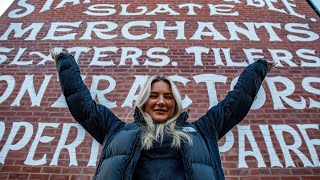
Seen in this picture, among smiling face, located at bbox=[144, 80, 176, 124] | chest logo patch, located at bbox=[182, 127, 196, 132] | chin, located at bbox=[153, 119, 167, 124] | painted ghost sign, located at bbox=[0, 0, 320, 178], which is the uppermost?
smiling face, located at bbox=[144, 80, 176, 124]

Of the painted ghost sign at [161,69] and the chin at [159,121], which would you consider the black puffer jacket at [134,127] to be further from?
the painted ghost sign at [161,69]

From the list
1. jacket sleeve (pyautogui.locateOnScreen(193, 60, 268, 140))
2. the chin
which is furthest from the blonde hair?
jacket sleeve (pyautogui.locateOnScreen(193, 60, 268, 140))

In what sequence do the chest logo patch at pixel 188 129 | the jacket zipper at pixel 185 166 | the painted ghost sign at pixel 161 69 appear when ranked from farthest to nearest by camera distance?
the painted ghost sign at pixel 161 69, the chest logo patch at pixel 188 129, the jacket zipper at pixel 185 166

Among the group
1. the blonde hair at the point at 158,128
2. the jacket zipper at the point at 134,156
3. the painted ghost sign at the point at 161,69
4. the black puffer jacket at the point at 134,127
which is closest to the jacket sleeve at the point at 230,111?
the black puffer jacket at the point at 134,127

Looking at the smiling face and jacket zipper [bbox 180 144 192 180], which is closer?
jacket zipper [bbox 180 144 192 180]

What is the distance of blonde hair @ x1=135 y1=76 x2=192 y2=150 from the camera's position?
1.56 m

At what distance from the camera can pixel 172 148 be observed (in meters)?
1.55

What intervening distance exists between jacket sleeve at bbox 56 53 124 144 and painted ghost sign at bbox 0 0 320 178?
1.53m

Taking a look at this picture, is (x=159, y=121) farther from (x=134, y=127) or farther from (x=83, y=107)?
(x=83, y=107)

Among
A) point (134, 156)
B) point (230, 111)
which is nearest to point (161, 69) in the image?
point (230, 111)

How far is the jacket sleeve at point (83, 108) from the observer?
1694 mm

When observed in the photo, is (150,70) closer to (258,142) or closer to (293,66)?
(258,142)

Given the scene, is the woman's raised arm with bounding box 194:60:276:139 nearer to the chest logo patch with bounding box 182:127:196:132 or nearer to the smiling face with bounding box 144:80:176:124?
the chest logo patch with bounding box 182:127:196:132

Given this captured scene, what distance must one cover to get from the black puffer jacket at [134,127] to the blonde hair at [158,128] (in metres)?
0.03
